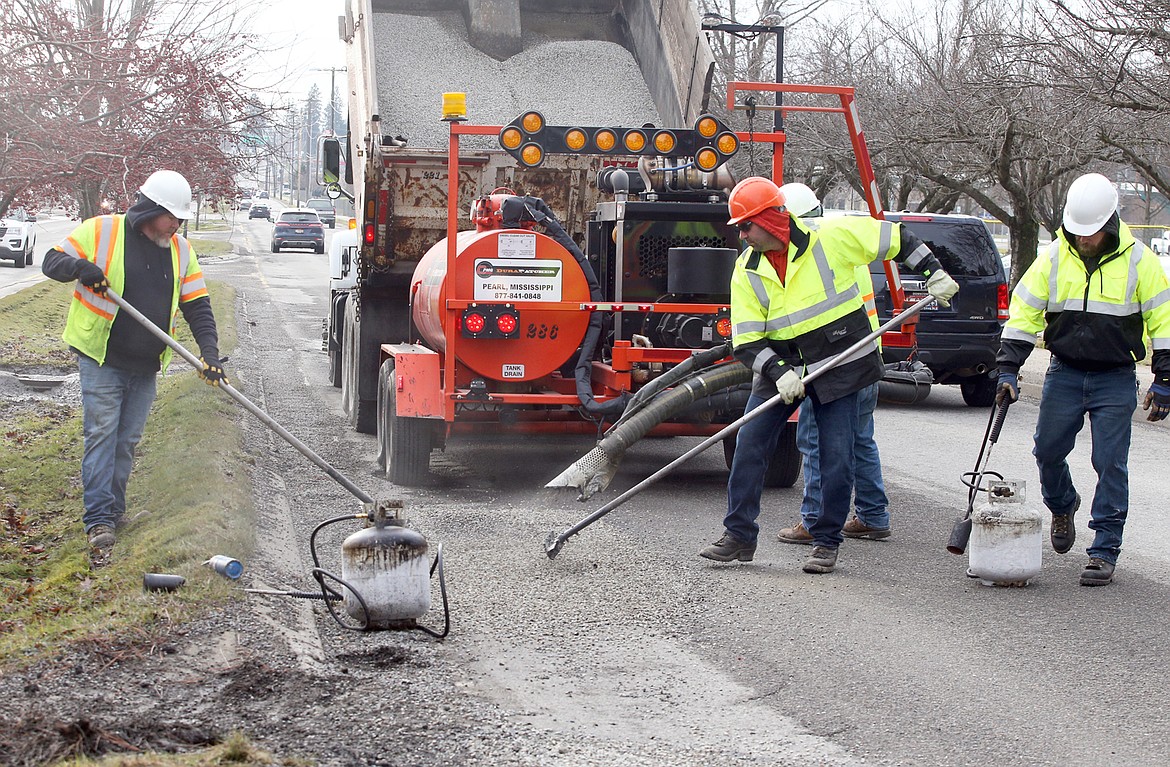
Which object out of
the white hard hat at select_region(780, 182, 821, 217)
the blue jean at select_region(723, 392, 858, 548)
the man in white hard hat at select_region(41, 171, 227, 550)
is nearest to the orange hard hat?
the white hard hat at select_region(780, 182, 821, 217)

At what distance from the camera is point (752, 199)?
645cm

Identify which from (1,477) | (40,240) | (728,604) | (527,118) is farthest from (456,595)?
(40,240)

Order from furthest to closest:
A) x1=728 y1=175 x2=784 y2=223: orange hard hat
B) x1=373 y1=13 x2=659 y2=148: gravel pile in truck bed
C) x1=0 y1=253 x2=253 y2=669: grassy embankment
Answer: x1=373 y1=13 x2=659 y2=148: gravel pile in truck bed → x1=728 y1=175 x2=784 y2=223: orange hard hat → x1=0 y1=253 x2=253 y2=669: grassy embankment

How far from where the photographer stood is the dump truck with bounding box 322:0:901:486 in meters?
8.21

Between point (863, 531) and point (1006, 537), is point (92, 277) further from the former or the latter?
point (1006, 537)

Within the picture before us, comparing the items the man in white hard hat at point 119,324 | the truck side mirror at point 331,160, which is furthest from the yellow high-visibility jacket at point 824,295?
the truck side mirror at point 331,160

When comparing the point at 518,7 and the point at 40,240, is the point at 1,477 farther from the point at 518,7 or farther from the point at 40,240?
the point at 40,240

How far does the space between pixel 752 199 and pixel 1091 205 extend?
1.48 metres

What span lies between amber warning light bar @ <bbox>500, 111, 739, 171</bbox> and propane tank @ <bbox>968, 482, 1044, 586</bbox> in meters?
2.90

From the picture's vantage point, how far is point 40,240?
144 ft

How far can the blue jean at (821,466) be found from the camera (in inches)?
260

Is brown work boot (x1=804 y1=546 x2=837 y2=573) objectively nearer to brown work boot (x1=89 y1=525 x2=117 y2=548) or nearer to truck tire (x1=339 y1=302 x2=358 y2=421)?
brown work boot (x1=89 y1=525 x2=117 y2=548)

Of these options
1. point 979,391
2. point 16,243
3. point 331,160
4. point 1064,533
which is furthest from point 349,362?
point 16,243

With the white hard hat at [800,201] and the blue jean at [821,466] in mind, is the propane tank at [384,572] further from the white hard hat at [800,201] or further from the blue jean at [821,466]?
the white hard hat at [800,201]
